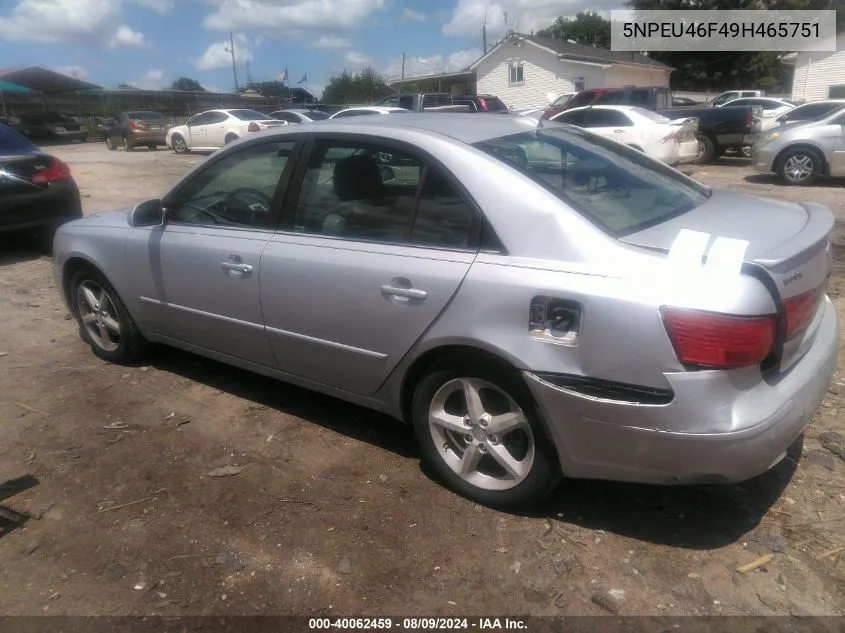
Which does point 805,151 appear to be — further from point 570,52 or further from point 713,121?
point 570,52

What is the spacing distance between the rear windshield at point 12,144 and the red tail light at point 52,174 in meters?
0.26

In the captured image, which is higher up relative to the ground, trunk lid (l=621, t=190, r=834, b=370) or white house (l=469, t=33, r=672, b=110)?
white house (l=469, t=33, r=672, b=110)

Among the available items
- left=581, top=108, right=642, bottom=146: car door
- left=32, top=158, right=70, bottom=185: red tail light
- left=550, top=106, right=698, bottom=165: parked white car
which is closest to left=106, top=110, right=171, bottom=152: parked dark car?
left=550, top=106, right=698, bottom=165: parked white car

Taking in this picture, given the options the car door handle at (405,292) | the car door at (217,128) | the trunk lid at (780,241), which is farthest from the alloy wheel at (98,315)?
the car door at (217,128)

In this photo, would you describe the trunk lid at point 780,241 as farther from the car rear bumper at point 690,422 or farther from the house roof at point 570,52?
the house roof at point 570,52

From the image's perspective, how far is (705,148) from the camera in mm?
16281

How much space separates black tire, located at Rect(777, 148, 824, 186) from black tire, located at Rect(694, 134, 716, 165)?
3.85 meters

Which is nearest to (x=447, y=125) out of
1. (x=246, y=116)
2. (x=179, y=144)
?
(x=246, y=116)

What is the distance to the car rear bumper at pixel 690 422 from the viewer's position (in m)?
2.25

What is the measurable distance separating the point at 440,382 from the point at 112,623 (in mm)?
1498

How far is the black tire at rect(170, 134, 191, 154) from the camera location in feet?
78.3

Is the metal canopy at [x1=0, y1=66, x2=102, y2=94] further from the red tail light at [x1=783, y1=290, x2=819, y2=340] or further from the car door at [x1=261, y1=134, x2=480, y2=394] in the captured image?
the red tail light at [x1=783, y1=290, x2=819, y2=340]

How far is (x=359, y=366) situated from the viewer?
311 centimetres

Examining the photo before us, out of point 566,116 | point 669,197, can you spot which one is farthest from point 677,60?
point 669,197
